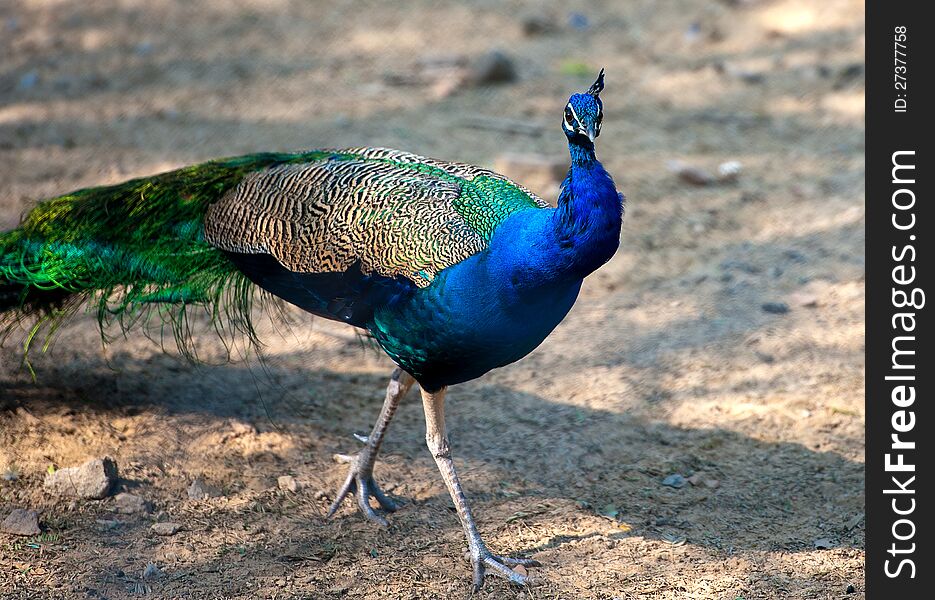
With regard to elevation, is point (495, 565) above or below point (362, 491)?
below

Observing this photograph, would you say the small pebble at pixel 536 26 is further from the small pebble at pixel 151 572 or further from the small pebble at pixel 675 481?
the small pebble at pixel 151 572

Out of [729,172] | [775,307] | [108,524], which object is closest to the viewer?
[108,524]

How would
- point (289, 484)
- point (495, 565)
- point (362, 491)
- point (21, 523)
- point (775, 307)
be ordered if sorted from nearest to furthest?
A: point (495, 565) < point (21, 523) < point (362, 491) < point (289, 484) < point (775, 307)

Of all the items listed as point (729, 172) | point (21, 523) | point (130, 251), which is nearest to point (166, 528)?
point (21, 523)

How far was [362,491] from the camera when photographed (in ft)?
14.4

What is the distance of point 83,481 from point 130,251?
991 mm

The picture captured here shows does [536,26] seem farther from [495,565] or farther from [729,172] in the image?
[495,565]

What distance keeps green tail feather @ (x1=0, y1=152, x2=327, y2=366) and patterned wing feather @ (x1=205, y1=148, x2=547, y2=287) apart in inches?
4.3

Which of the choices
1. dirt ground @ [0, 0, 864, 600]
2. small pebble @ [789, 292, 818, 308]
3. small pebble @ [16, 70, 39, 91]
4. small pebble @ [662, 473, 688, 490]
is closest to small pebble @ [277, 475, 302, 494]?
dirt ground @ [0, 0, 864, 600]

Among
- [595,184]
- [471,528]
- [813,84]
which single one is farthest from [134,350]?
[813,84]

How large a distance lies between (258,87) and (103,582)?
5738 mm

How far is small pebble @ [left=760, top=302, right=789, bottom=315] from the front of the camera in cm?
588
